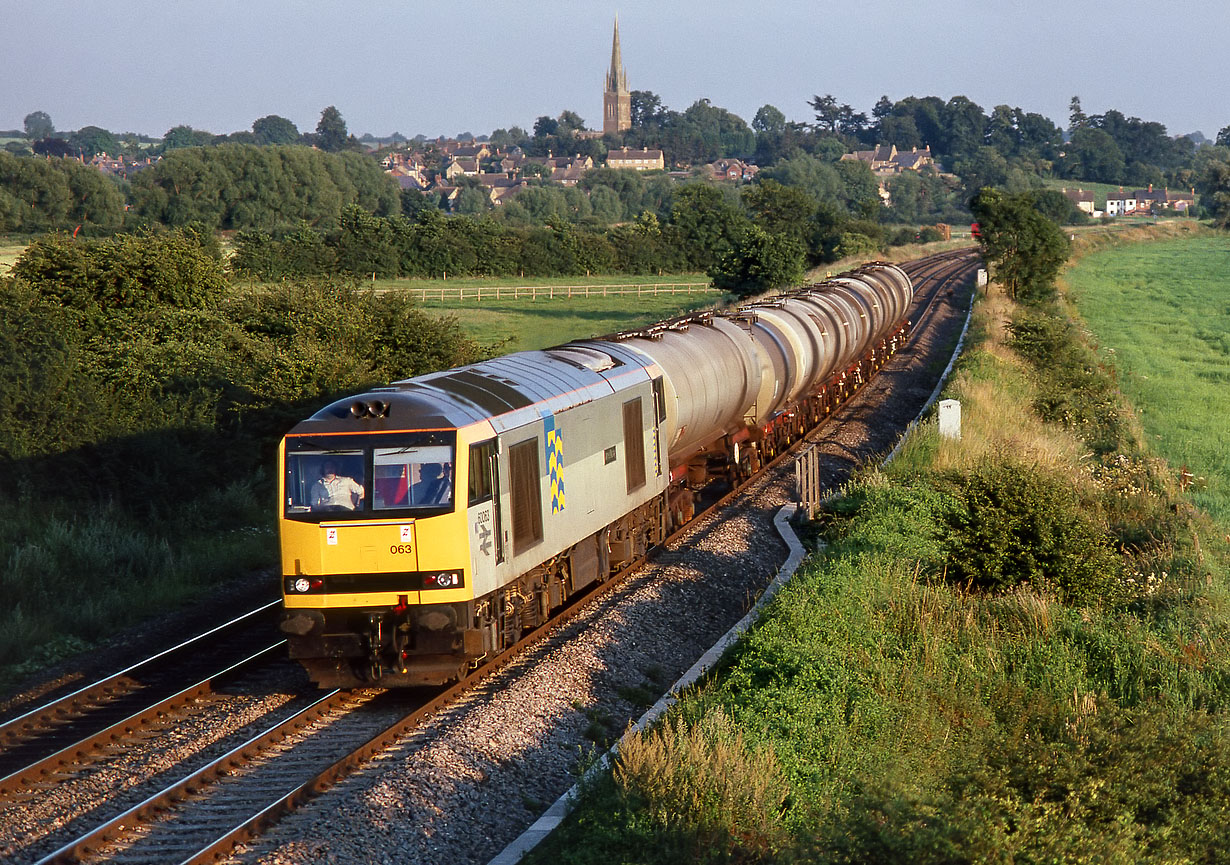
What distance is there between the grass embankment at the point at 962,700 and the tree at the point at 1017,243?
110ft

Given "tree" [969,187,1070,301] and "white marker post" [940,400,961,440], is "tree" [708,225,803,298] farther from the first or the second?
"white marker post" [940,400,961,440]

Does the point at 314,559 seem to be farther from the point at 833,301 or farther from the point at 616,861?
the point at 833,301

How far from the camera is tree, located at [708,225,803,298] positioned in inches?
2416

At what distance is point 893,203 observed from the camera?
18162cm

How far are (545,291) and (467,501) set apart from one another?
71.2 m

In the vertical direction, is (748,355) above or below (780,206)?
below

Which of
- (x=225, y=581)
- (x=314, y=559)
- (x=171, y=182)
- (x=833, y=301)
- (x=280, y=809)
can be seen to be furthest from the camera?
(x=171, y=182)

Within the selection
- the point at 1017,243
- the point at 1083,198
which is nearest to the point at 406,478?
the point at 1017,243

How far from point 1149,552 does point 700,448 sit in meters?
7.40

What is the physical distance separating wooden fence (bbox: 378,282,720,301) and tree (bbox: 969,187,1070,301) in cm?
2637

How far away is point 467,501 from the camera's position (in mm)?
12352

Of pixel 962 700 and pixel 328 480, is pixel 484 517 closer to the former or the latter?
pixel 328 480

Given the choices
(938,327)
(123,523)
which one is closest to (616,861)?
(123,523)

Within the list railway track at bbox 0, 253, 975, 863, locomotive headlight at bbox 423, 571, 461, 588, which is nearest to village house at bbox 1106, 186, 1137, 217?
locomotive headlight at bbox 423, 571, 461, 588
